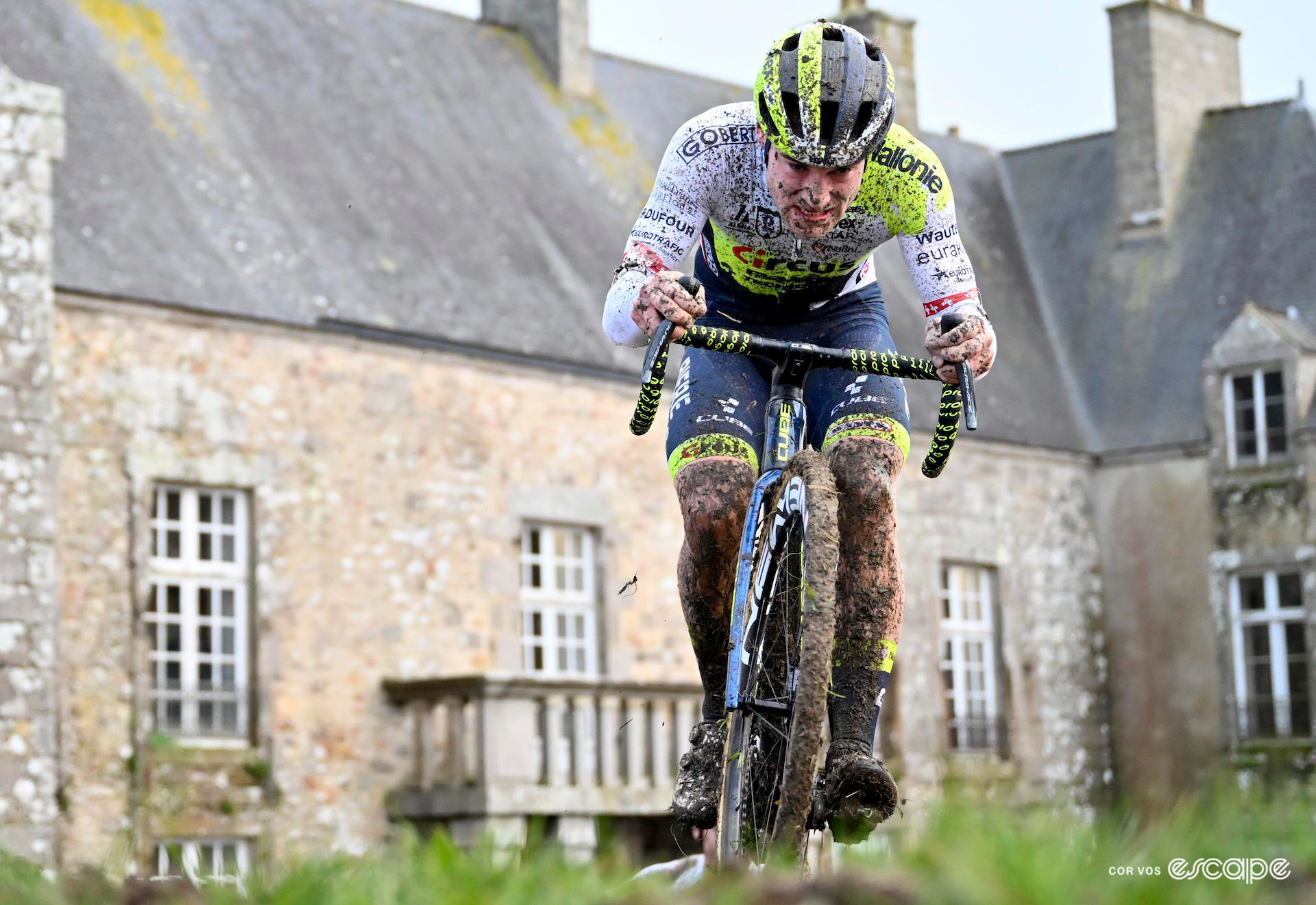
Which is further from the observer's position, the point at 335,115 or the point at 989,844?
the point at 335,115

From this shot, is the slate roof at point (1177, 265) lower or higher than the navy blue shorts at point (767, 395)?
higher

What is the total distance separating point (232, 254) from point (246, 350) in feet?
3.28

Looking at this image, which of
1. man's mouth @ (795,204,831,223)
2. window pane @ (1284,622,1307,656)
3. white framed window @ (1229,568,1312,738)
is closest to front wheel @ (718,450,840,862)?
man's mouth @ (795,204,831,223)

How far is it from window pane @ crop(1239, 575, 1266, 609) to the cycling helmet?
22910mm

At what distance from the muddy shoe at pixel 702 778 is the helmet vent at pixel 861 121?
1614 millimetres

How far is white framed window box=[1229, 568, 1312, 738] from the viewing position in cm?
2669

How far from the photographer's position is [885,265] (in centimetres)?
2805

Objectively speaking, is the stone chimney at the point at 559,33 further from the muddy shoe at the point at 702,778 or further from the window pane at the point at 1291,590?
the muddy shoe at the point at 702,778

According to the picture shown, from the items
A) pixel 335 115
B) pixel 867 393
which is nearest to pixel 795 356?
pixel 867 393

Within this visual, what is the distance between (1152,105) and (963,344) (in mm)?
25214

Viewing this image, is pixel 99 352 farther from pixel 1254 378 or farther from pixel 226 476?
pixel 1254 378

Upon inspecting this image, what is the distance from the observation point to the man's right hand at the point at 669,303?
5.62m

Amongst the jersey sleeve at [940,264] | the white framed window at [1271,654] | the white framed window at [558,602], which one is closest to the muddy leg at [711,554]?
the jersey sleeve at [940,264]

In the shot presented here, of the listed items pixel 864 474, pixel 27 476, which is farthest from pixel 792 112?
pixel 27 476
